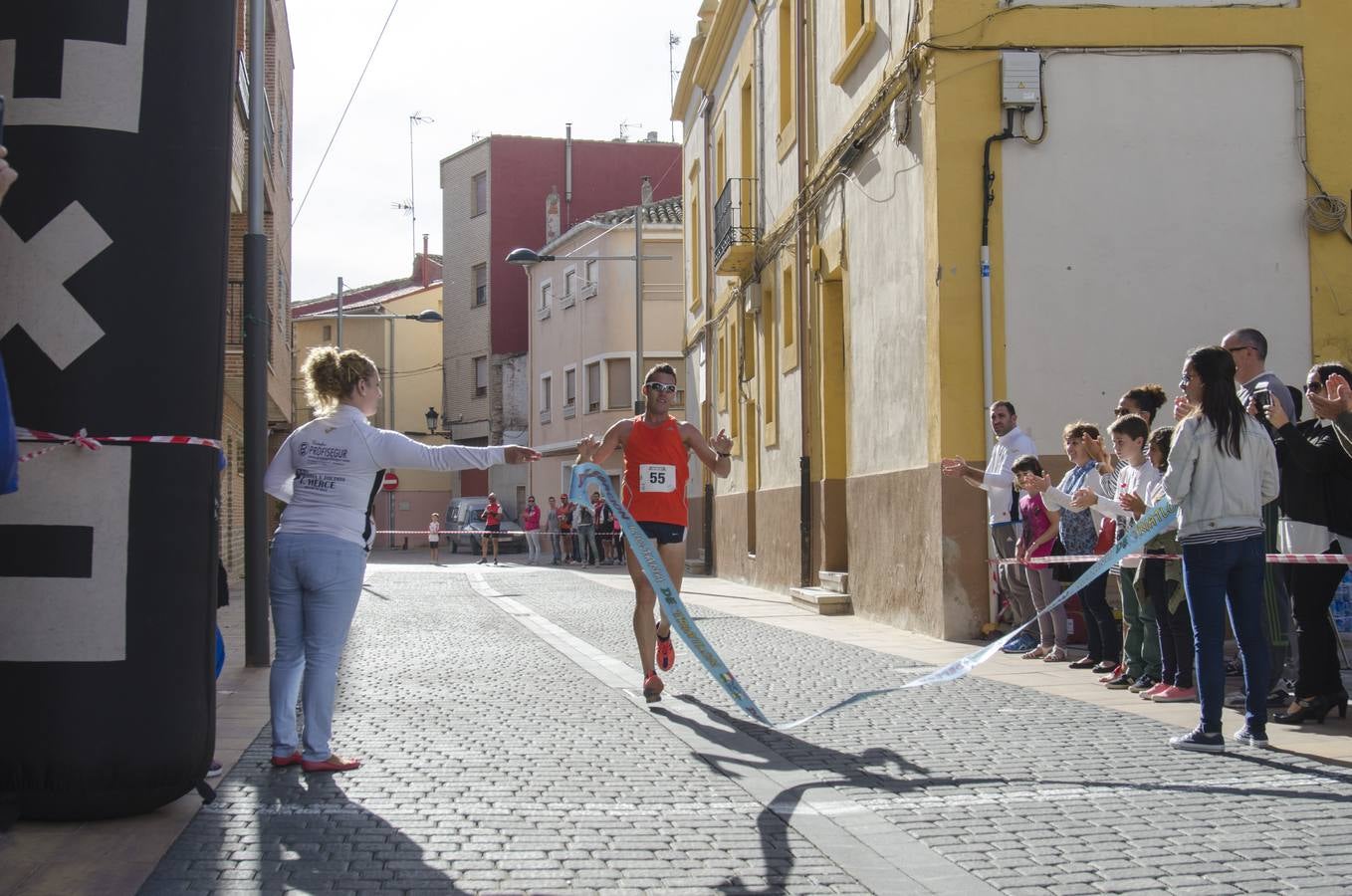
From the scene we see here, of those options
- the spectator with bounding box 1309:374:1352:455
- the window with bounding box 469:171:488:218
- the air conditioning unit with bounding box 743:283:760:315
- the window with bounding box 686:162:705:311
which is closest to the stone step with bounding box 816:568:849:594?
the air conditioning unit with bounding box 743:283:760:315

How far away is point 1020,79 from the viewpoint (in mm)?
12594

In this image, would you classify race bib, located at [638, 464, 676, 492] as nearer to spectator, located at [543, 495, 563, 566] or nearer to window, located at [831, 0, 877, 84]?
window, located at [831, 0, 877, 84]

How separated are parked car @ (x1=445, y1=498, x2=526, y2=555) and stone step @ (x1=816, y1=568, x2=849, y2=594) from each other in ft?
91.5

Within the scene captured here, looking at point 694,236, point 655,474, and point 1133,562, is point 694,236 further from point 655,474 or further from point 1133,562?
point 1133,562

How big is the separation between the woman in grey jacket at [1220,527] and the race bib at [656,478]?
302 centimetres

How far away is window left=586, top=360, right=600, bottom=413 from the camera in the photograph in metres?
47.5

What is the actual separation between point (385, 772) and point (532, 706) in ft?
6.77

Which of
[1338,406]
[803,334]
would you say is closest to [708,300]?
[803,334]

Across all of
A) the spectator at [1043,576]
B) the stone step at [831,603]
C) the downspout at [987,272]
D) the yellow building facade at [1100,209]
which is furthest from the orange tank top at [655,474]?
the stone step at [831,603]

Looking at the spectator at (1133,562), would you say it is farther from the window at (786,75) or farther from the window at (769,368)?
the window at (769,368)

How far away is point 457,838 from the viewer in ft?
16.3

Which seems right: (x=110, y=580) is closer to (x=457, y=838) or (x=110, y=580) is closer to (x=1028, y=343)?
(x=457, y=838)

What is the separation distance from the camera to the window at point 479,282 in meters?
56.8

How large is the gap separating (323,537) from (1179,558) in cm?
477
